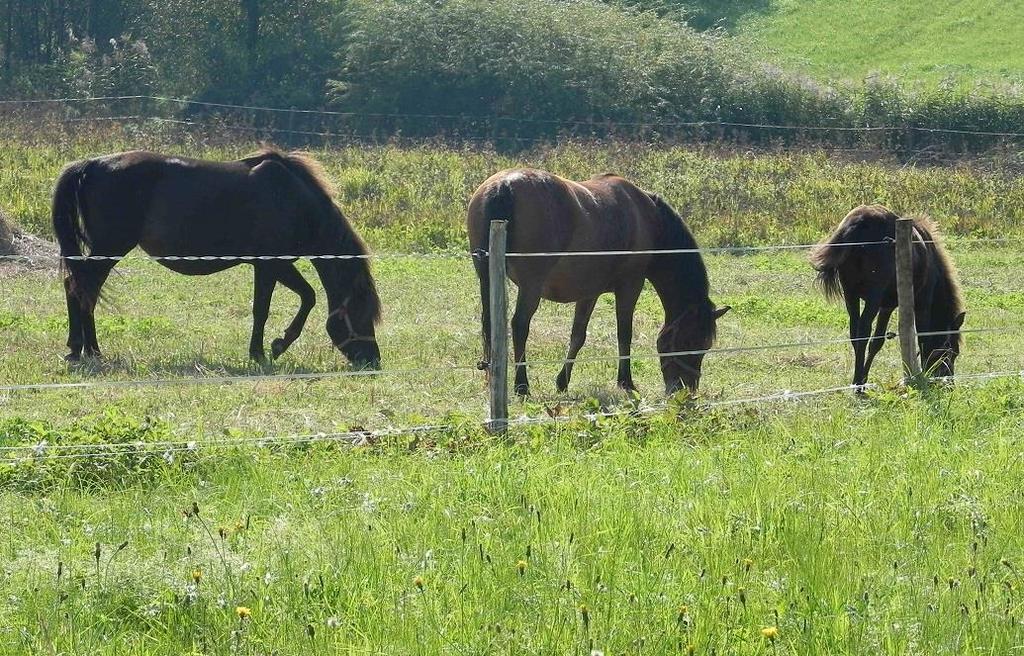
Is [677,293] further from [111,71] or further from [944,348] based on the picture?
[111,71]

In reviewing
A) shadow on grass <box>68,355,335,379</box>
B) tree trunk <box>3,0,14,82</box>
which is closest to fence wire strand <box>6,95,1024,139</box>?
tree trunk <box>3,0,14,82</box>

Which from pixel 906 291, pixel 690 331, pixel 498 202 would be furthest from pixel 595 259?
pixel 906 291

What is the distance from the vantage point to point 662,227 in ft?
37.5

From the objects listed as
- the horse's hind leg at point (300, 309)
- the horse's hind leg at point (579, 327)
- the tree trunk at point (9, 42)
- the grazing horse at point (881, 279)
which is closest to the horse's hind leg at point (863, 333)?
the grazing horse at point (881, 279)

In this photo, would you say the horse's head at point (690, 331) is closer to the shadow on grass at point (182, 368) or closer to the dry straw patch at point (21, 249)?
the shadow on grass at point (182, 368)

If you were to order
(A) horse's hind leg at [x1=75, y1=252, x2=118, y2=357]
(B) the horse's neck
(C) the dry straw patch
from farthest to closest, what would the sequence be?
(C) the dry straw patch, (B) the horse's neck, (A) horse's hind leg at [x1=75, y1=252, x2=118, y2=357]

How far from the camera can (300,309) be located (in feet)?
39.4

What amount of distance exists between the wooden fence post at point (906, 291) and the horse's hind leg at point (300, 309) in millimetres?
5484

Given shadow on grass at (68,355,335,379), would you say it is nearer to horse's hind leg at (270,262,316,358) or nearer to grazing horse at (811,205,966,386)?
horse's hind leg at (270,262,316,358)

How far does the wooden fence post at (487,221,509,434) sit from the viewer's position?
722 centimetres

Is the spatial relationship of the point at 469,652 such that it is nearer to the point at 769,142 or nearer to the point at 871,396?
the point at 871,396

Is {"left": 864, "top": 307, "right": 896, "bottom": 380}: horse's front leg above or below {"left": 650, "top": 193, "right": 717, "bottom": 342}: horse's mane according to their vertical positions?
below

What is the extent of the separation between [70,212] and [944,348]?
7792 millimetres

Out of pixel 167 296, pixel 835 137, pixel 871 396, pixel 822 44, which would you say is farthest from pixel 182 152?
pixel 822 44
